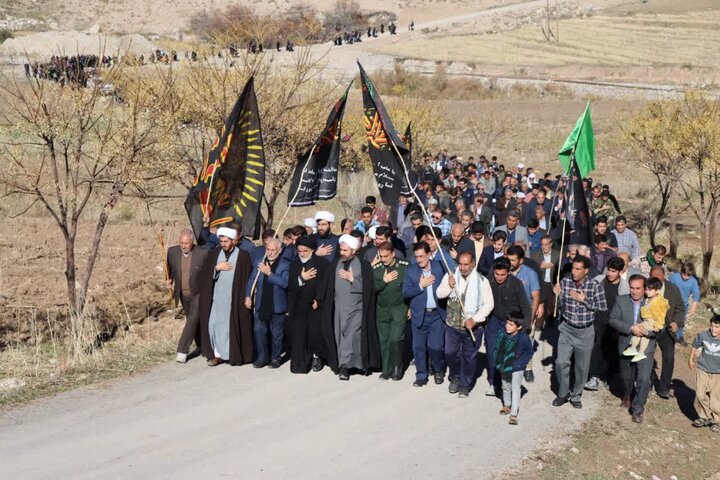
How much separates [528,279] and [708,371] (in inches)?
83.1

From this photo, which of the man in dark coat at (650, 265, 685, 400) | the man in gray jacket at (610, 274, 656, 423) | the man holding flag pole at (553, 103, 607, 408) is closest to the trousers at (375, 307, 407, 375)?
the man holding flag pole at (553, 103, 607, 408)

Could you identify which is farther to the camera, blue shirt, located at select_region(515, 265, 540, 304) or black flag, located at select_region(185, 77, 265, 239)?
black flag, located at select_region(185, 77, 265, 239)

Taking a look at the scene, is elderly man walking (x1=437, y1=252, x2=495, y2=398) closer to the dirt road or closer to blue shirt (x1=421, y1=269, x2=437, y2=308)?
blue shirt (x1=421, y1=269, x2=437, y2=308)

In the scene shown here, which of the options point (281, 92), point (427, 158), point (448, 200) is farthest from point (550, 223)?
point (427, 158)

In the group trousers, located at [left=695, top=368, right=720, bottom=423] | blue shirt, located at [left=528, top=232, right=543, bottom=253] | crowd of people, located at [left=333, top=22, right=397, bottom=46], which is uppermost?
crowd of people, located at [left=333, top=22, right=397, bottom=46]

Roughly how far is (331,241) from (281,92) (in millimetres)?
6072

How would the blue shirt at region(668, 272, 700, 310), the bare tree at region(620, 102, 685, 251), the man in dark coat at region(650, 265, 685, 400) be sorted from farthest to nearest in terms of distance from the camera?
the bare tree at region(620, 102, 685, 251) < the blue shirt at region(668, 272, 700, 310) < the man in dark coat at region(650, 265, 685, 400)

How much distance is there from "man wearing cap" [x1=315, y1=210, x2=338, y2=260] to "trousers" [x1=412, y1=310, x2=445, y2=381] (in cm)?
148

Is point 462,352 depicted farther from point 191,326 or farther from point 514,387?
point 191,326

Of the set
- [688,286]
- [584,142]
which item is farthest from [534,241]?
[688,286]

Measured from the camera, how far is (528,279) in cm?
991

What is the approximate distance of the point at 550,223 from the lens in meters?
14.8

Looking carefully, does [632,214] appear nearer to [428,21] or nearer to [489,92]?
[489,92]

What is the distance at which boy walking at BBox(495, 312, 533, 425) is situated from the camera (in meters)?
8.59
